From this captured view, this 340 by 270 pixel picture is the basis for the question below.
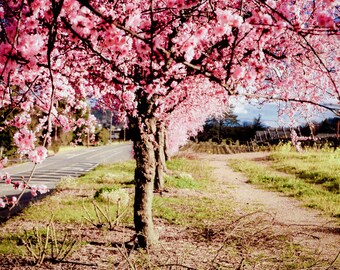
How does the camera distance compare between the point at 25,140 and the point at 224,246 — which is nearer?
Result: the point at 25,140

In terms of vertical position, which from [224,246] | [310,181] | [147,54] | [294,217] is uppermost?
[147,54]

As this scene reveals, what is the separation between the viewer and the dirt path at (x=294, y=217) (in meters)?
7.41

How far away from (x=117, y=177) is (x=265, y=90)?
9.61 metres

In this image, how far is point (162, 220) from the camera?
9.62 meters

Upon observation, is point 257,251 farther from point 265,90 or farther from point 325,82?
point 325,82

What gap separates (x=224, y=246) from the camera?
7.22m

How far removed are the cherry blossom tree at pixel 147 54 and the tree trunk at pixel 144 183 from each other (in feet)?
0.07

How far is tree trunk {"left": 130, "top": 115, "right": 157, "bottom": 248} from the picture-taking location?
716cm

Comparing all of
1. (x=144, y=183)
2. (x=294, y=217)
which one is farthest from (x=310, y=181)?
(x=144, y=183)

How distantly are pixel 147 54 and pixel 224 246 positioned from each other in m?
4.20

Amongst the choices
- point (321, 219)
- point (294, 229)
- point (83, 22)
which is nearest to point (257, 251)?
point (294, 229)

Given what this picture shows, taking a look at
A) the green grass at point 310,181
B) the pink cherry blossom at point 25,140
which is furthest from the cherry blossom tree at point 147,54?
the green grass at point 310,181

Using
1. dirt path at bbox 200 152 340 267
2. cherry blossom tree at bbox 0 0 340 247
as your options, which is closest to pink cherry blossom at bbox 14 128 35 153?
cherry blossom tree at bbox 0 0 340 247

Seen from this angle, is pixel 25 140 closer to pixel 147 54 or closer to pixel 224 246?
pixel 147 54
